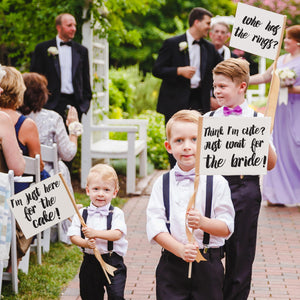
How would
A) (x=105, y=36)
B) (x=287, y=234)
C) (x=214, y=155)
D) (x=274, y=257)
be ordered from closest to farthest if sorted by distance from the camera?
(x=214, y=155), (x=274, y=257), (x=287, y=234), (x=105, y=36)

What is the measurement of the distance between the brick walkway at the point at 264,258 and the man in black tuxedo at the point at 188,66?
148cm

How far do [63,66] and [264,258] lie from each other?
4.12 metres

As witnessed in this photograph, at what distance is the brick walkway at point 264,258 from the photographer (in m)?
5.54

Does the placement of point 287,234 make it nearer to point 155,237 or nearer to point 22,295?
point 22,295

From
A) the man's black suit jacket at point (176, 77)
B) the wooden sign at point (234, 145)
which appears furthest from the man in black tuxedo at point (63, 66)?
the wooden sign at point (234, 145)

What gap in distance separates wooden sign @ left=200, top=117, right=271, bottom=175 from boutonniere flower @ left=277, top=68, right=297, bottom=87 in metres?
5.34

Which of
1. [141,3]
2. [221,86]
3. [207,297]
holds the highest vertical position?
[141,3]

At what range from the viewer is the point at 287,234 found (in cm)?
766

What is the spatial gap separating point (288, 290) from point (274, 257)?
109 cm

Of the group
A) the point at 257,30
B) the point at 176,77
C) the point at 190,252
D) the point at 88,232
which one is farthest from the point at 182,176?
the point at 176,77

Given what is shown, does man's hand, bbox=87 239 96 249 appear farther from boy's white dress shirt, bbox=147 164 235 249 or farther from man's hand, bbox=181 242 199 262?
man's hand, bbox=181 242 199 262

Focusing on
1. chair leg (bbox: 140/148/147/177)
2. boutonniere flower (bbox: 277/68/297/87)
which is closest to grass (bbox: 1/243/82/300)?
boutonniere flower (bbox: 277/68/297/87)

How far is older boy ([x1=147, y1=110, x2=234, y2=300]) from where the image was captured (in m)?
3.49

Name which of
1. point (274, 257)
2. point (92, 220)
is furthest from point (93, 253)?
point (274, 257)
